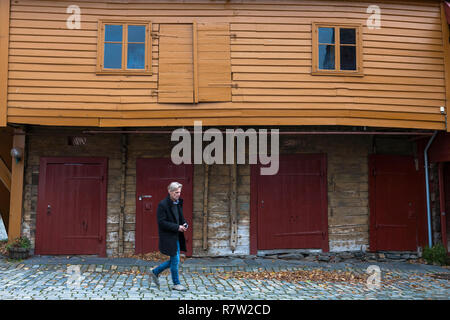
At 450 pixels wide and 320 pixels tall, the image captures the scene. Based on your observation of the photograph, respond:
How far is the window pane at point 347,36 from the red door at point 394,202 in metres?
2.99

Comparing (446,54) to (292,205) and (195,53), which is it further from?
(195,53)

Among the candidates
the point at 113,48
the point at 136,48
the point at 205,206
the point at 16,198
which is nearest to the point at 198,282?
the point at 205,206

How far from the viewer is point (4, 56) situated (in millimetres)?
7852

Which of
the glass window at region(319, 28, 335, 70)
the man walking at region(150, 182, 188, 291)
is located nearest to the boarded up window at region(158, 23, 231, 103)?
the glass window at region(319, 28, 335, 70)

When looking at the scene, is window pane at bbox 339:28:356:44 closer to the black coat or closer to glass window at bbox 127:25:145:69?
glass window at bbox 127:25:145:69

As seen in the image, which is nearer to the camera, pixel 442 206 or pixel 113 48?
pixel 113 48

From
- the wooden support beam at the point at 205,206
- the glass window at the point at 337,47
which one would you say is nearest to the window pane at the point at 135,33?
the wooden support beam at the point at 205,206

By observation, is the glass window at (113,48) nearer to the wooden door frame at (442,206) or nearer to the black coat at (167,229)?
the black coat at (167,229)

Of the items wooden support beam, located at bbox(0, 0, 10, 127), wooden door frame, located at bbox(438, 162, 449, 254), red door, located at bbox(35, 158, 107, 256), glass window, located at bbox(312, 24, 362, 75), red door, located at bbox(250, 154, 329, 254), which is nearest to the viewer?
wooden support beam, located at bbox(0, 0, 10, 127)

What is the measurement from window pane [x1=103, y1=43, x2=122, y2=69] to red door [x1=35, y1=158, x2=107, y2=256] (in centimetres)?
233

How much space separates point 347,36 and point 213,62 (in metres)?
3.24

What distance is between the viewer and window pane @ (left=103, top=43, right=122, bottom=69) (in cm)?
809

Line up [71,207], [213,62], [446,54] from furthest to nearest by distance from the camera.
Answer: [71,207] < [446,54] < [213,62]

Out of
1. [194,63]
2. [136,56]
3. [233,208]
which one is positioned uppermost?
[136,56]
